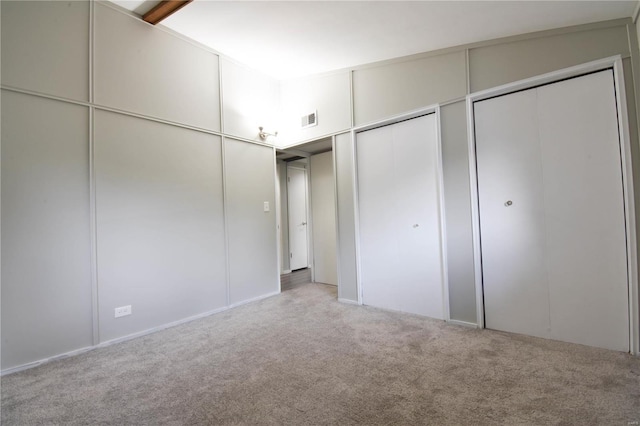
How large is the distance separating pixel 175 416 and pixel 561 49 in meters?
3.99

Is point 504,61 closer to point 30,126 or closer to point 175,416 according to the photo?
point 175,416

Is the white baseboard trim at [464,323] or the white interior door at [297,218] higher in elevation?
the white interior door at [297,218]

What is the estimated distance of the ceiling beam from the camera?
273 cm

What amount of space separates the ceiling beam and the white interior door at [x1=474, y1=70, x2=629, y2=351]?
3021 millimetres

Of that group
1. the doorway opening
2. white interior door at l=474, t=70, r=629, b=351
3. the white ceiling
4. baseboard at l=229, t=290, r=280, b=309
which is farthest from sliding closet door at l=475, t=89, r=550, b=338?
baseboard at l=229, t=290, r=280, b=309

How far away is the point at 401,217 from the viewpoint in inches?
138

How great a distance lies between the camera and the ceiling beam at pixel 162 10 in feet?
8.95

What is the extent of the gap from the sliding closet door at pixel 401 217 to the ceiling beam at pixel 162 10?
235 centimetres

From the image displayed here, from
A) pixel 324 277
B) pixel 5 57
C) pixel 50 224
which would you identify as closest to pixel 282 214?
pixel 324 277

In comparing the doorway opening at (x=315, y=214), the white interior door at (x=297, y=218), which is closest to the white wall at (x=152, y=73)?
the doorway opening at (x=315, y=214)

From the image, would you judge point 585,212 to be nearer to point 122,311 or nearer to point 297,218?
point 122,311

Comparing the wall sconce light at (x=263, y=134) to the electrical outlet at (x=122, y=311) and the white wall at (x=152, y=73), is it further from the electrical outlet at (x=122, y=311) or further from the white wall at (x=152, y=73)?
the electrical outlet at (x=122, y=311)

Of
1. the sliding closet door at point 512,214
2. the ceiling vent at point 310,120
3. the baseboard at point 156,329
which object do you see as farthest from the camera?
the ceiling vent at point 310,120

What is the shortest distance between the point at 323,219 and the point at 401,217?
1829 millimetres
